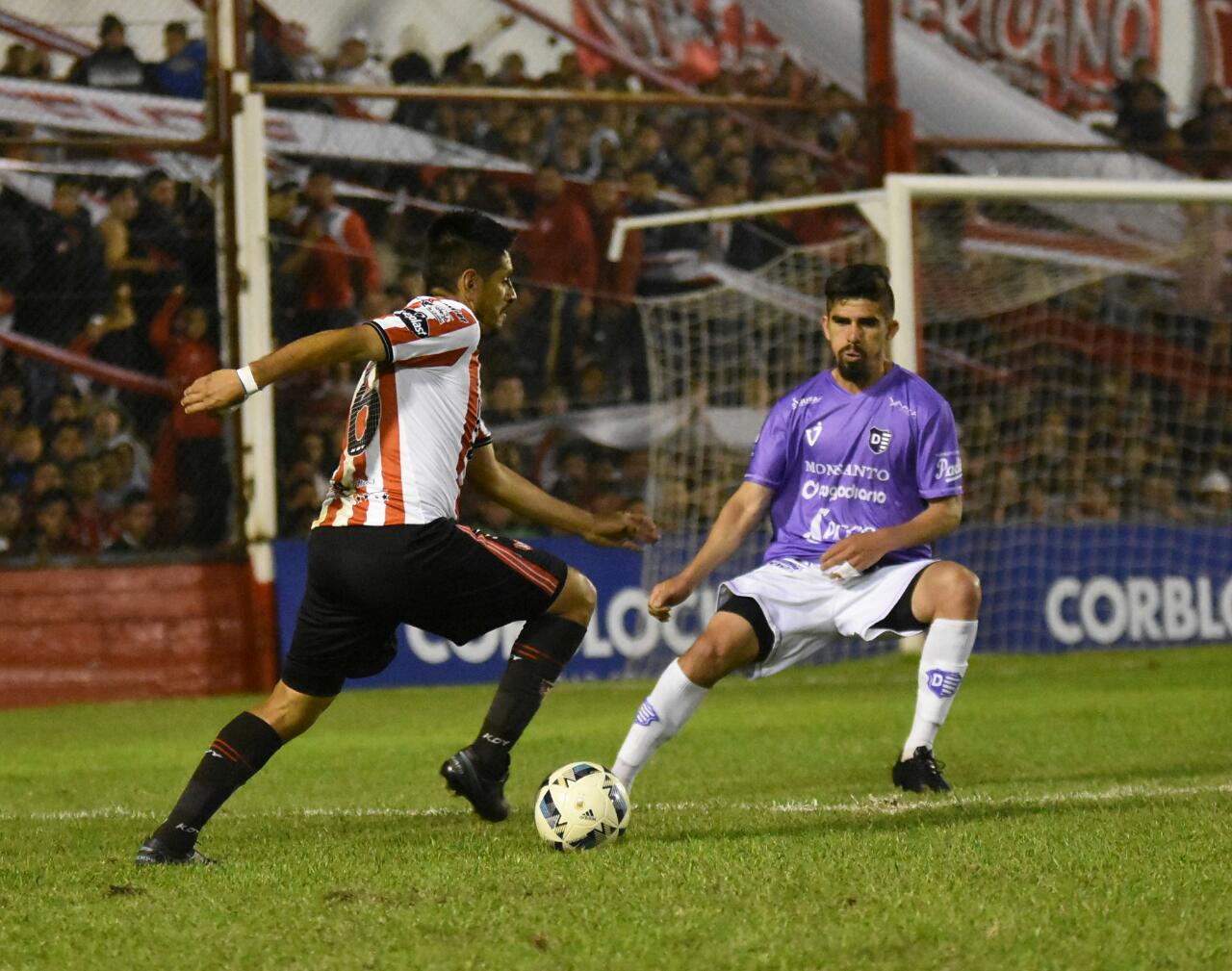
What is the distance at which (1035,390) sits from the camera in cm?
1536

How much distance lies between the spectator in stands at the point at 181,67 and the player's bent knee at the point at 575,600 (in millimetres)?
8410

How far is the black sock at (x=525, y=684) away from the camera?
19.6ft

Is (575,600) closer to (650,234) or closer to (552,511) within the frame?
(552,511)

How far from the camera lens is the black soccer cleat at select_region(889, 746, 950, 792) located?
21.9ft

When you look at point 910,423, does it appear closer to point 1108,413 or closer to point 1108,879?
point 1108,879

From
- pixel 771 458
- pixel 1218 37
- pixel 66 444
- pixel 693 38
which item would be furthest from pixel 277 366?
pixel 1218 37

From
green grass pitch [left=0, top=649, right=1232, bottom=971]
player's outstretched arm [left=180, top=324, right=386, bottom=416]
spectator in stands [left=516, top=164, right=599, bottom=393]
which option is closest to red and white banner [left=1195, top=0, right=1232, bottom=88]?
spectator in stands [left=516, top=164, right=599, bottom=393]

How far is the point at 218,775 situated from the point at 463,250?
1.73 m

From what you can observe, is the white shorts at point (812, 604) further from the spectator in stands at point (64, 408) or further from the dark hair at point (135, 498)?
the spectator in stands at point (64, 408)

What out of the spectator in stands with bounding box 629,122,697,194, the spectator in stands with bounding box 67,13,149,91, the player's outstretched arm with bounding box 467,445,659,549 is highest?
the spectator in stands with bounding box 67,13,149,91

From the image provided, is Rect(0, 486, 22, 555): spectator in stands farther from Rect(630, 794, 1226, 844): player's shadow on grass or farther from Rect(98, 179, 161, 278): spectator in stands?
Rect(630, 794, 1226, 844): player's shadow on grass

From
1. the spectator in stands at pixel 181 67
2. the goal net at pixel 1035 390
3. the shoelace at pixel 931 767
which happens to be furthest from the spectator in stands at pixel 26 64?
the shoelace at pixel 931 767

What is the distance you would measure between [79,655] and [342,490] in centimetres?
723

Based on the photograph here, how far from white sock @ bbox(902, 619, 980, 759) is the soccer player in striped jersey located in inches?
56.1
